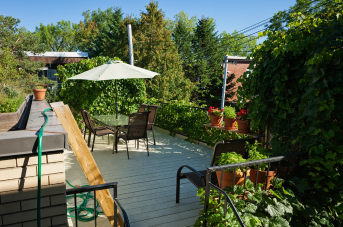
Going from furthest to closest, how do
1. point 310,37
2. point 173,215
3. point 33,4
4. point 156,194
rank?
point 33,4
point 156,194
point 173,215
point 310,37

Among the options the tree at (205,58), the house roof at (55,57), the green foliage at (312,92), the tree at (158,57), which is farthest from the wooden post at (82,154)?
the house roof at (55,57)

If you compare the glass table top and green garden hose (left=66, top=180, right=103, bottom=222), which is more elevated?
the glass table top

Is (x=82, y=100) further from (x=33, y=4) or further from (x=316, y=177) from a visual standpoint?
→ (x=33, y=4)

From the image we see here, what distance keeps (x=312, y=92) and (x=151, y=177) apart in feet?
8.92

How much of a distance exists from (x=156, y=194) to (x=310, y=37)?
2781mm

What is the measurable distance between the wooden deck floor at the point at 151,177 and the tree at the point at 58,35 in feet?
149

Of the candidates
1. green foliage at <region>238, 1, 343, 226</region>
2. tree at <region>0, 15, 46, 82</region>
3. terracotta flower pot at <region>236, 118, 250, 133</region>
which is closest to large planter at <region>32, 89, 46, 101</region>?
terracotta flower pot at <region>236, 118, 250, 133</region>

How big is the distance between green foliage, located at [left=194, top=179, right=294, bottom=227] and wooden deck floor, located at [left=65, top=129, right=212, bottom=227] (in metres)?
0.72

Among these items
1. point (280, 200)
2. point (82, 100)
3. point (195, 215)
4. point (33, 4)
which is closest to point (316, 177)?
point (280, 200)

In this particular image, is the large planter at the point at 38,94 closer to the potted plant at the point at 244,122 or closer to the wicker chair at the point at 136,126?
the wicker chair at the point at 136,126

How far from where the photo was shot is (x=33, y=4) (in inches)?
1871

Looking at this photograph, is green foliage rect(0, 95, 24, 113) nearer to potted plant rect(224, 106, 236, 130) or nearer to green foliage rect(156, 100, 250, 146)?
green foliage rect(156, 100, 250, 146)

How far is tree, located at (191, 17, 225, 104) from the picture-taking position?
79.6ft

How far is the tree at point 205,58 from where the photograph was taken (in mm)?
24250
